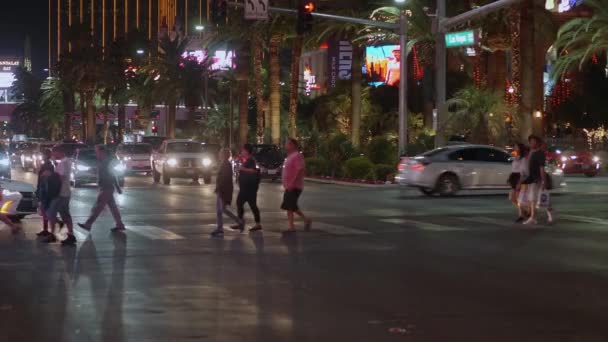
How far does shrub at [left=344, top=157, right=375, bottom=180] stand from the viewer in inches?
1586

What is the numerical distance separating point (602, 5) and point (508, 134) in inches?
318

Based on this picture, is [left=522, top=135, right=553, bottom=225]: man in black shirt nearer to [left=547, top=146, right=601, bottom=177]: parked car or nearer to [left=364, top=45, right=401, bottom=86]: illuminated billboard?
[left=547, top=146, right=601, bottom=177]: parked car

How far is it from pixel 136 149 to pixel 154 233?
31.4m

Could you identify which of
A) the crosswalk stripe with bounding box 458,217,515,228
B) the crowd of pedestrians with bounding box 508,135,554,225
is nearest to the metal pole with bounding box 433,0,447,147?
the crosswalk stripe with bounding box 458,217,515,228

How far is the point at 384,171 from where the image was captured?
3975 centimetres

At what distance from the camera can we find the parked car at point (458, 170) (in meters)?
30.8

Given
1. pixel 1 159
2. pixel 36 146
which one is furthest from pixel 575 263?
pixel 36 146

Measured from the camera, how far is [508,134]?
4262cm

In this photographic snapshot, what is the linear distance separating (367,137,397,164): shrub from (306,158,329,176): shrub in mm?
2425

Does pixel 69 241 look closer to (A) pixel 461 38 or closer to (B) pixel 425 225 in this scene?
(B) pixel 425 225

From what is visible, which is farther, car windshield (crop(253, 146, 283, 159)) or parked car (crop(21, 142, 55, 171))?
parked car (crop(21, 142, 55, 171))

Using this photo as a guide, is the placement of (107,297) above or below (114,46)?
below

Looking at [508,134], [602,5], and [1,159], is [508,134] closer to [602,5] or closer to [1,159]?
[602,5]

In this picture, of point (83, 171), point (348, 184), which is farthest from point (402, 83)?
point (83, 171)
